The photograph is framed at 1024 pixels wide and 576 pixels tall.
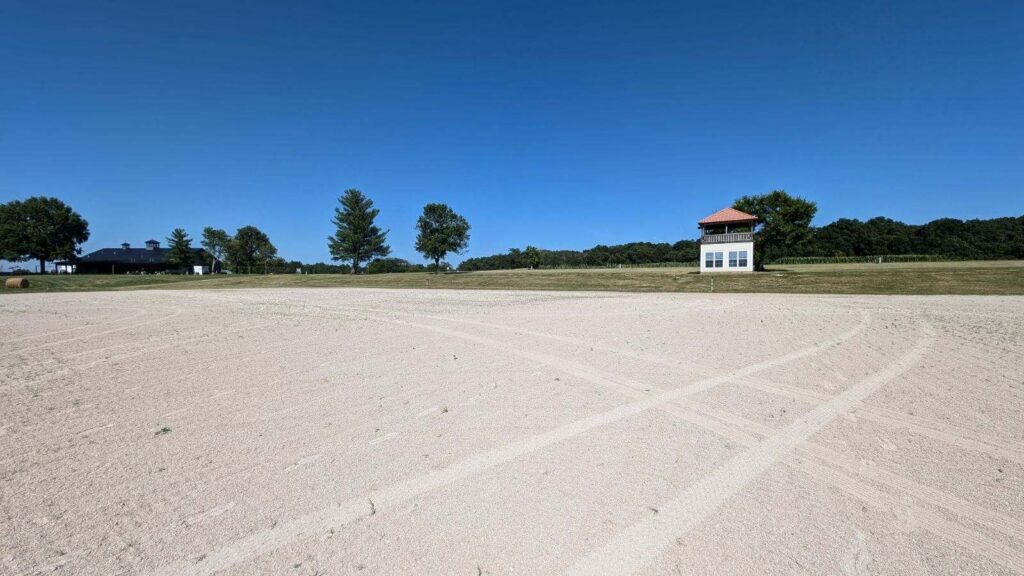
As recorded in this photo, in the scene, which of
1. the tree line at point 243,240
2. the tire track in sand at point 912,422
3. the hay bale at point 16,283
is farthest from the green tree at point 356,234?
the tire track in sand at point 912,422

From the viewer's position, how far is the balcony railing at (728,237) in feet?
140

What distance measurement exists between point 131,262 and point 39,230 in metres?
13.7

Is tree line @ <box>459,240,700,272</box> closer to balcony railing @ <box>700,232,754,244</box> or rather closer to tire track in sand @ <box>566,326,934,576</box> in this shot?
balcony railing @ <box>700,232,754,244</box>

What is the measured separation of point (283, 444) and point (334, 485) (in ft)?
3.39

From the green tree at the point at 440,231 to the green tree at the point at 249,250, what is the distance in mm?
45132

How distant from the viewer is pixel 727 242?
143ft

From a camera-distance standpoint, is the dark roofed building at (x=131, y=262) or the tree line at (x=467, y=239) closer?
the tree line at (x=467, y=239)

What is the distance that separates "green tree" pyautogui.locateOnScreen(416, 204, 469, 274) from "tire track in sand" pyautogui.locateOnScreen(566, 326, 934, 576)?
58.3 metres

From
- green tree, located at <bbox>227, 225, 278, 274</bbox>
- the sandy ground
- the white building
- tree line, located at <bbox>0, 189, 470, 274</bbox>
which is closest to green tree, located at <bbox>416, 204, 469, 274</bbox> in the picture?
tree line, located at <bbox>0, 189, 470, 274</bbox>

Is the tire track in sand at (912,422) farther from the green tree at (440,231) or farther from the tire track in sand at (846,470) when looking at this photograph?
the green tree at (440,231)

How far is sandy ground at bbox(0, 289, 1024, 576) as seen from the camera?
7.59ft

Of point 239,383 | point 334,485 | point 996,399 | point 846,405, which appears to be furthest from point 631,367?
point 239,383

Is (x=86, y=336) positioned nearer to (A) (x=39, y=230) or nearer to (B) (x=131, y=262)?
(A) (x=39, y=230)

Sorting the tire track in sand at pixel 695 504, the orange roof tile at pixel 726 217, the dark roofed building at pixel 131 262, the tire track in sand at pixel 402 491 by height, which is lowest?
the tire track in sand at pixel 695 504
